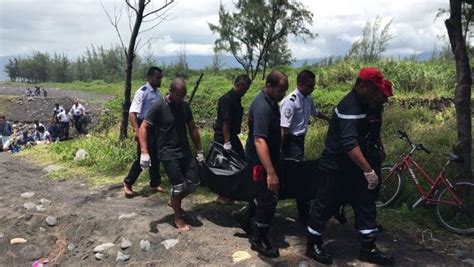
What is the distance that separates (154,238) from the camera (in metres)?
5.23

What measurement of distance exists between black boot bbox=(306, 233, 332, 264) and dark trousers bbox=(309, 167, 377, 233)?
0.11m

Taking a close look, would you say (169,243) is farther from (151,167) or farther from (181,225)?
(151,167)

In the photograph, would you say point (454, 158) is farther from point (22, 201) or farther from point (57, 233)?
point (22, 201)

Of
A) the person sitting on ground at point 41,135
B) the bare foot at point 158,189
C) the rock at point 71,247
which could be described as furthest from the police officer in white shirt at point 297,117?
the person sitting on ground at point 41,135

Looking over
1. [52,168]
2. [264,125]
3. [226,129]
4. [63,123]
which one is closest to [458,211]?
[264,125]

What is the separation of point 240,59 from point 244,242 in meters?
19.1

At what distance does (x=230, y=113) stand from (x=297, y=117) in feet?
3.21

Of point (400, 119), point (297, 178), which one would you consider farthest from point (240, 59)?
point (297, 178)

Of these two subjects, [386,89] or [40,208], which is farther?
[40,208]

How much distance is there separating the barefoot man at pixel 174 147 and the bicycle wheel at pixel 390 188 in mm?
2537

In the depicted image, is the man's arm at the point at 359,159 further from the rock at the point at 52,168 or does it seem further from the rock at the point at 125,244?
the rock at the point at 52,168

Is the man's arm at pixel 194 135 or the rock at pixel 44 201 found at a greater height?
the man's arm at pixel 194 135

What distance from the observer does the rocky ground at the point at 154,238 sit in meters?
4.73

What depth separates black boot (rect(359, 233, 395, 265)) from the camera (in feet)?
14.3
